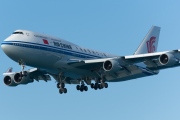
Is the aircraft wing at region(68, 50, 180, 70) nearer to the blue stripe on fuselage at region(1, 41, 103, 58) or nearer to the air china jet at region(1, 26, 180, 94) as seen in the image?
the air china jet at region(1, 26, 180, 94)

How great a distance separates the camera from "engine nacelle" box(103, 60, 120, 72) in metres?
64.1

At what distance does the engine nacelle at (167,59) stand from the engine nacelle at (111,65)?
5538 mm

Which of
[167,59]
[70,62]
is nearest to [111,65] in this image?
[70,62]

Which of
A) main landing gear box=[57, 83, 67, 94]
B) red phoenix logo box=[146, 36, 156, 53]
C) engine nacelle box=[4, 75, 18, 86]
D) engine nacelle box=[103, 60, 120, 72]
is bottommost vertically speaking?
main landing gear box=[57, 83, 67, 94]

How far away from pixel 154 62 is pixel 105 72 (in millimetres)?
6377

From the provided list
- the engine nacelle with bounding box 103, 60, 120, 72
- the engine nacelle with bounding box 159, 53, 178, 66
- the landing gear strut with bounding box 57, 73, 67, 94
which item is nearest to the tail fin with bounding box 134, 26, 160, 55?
the engine nacelle with bounding box 103, 60, 120, 72

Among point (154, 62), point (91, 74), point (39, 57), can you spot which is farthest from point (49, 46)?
point (154, 62)

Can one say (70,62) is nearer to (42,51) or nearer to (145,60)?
(42,51)

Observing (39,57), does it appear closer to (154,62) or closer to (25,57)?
(25,57)

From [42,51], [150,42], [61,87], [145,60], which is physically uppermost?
[150,42]

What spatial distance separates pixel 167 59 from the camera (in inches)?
2419

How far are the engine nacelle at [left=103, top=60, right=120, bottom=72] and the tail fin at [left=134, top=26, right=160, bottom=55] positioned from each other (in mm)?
14133

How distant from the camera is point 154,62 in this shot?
6444cm

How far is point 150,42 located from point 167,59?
19.5 meters
